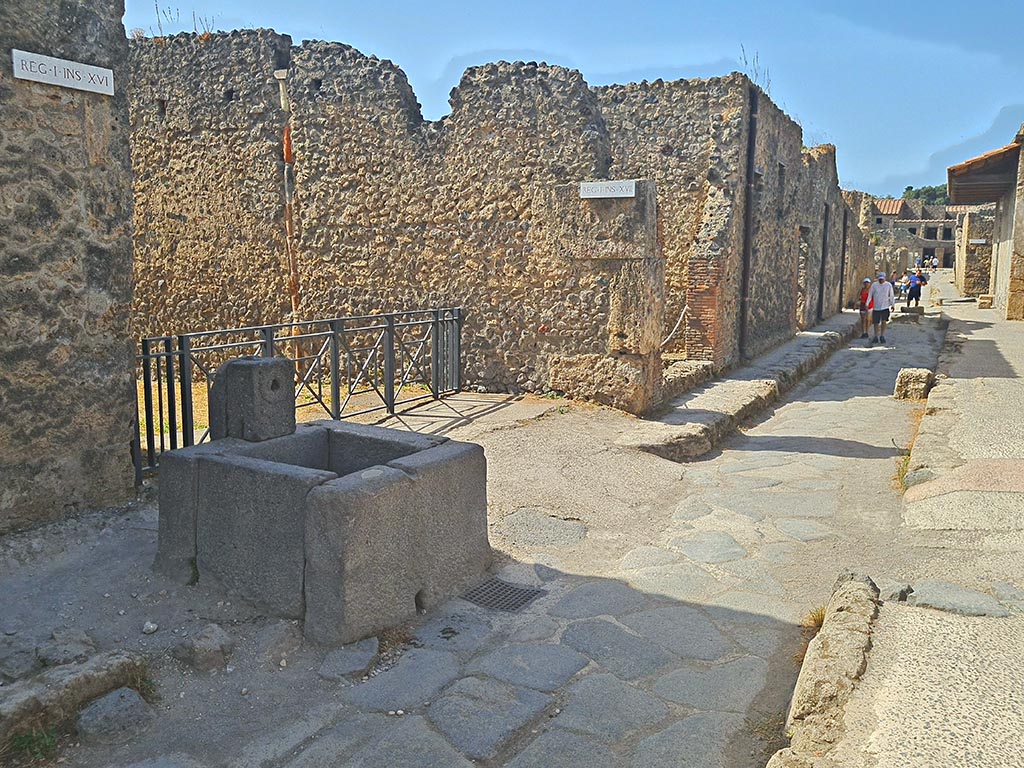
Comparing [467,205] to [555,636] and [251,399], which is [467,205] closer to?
[251,399]

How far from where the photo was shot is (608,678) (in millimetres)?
3328

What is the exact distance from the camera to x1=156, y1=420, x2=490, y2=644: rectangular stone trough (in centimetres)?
347

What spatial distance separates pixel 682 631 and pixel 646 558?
98 cm

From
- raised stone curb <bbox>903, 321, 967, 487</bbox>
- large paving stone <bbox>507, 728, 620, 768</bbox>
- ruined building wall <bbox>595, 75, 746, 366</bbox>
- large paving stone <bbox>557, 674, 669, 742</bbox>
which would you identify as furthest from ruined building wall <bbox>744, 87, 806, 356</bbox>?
large paving stone <bbox>507, 728, 620, 768</bbox>

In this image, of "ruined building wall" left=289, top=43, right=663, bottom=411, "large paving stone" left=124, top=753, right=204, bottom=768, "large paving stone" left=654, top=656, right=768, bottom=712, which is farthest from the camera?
"ruined building wall" left=289, top=43, right=663, bottom=411

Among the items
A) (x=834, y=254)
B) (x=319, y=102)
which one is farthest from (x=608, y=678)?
(x=834, y=254)

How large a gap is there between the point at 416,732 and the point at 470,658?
59 cm

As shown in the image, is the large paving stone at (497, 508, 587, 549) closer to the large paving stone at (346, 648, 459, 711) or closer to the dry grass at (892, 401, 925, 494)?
the large paving stone at (346, 648, 459, 711)

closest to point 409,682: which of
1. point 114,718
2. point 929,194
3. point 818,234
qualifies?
point 114,718

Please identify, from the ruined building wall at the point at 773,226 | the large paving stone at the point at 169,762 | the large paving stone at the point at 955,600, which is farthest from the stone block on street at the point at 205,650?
the ruined building wall at the point at 773,226

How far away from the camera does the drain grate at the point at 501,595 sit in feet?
13.2

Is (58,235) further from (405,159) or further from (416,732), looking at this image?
(405,159)

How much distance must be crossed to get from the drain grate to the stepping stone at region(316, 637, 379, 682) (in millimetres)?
696

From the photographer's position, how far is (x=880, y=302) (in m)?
16.3
